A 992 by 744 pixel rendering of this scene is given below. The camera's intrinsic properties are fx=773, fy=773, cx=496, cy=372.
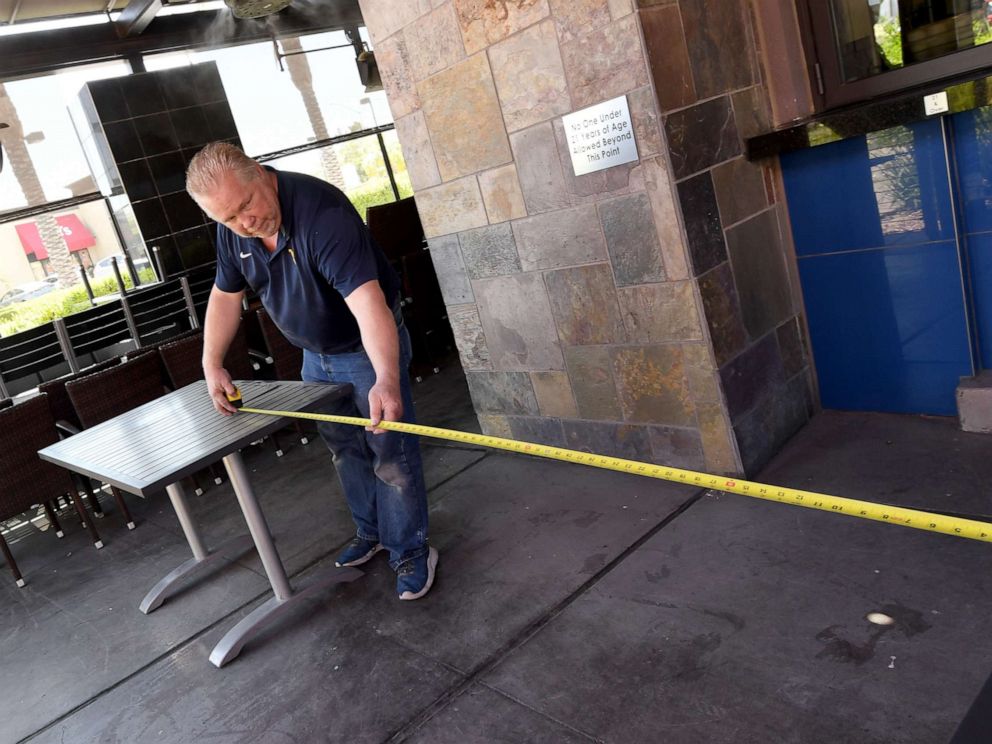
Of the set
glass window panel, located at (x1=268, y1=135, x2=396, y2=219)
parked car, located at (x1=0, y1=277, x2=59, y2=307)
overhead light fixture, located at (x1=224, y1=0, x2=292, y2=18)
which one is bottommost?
parked car, located at (x1=0, y1=277, x2=59, y2=307)

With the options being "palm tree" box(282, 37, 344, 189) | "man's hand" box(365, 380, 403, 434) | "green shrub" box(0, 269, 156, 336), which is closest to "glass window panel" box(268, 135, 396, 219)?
"palm tree" box(282, 37, 344, 189)

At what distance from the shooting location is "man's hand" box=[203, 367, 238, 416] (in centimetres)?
287

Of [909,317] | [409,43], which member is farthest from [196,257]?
[909,317]

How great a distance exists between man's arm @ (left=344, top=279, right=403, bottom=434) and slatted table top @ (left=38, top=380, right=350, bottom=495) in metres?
0.31

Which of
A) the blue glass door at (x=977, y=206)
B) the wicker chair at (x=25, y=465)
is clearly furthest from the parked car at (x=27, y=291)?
the blue glass door at (x=977, y=206)

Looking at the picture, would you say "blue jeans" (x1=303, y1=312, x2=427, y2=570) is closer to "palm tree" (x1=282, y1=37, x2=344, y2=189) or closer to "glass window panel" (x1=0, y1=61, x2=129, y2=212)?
"glass window panel" (x1=0, y1=61, x2=129, y2=212)

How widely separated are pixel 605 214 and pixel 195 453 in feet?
5.83

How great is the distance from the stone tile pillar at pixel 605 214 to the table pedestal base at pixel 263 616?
1266 mm

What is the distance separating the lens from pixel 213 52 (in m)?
9.52

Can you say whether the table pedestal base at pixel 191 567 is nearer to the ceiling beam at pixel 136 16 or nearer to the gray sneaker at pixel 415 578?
the gray sneaker at pixel 415 578

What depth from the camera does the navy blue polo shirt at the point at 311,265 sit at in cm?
253

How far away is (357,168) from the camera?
405 inches

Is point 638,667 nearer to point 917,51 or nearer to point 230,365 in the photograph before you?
point 917,51

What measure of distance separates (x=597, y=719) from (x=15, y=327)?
8756 millimetres
